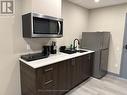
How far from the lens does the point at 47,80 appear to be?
71.4 inches

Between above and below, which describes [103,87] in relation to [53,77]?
below

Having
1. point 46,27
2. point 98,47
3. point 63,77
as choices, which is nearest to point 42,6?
point 46,27

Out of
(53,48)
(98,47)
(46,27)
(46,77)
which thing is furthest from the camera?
(98,47)

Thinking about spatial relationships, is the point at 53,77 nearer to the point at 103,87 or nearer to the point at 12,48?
the point at 12,48

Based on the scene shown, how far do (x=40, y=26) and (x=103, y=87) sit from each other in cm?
233

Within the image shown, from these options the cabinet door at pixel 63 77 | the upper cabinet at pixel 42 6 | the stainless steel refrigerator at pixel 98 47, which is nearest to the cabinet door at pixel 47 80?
the cabinet door at pixel 63 77

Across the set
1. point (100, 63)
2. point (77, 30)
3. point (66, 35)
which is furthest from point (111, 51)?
point (66, 35)

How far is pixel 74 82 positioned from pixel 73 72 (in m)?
0.30

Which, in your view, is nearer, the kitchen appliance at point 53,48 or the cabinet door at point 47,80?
the cabinet door at point 47,80

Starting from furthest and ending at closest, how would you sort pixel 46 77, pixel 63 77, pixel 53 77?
pixel 63 77 < pixel 53 77 < pixel 46 77

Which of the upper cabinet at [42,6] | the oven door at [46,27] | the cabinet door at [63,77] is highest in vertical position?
the upper cabinet at [42,6]

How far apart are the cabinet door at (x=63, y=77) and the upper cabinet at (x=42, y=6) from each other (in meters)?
→ 1.13

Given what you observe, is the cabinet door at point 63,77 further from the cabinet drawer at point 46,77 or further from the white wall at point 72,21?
the white wall at point 72,21

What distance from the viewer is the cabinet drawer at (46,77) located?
168cm
